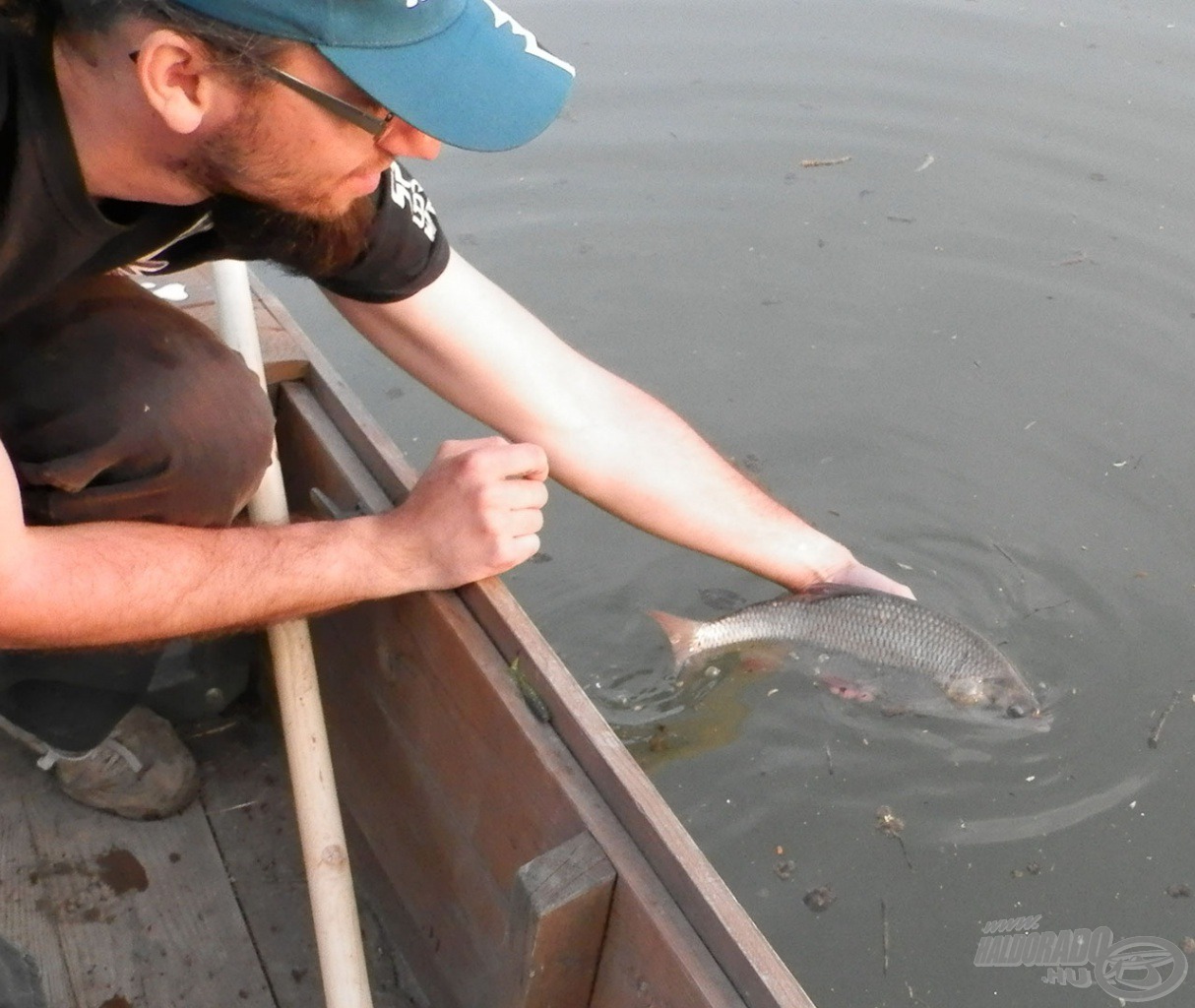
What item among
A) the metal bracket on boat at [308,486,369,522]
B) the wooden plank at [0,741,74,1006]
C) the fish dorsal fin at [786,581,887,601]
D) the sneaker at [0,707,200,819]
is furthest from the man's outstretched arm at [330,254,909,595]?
the wooden plank at [0,741,74,1006]

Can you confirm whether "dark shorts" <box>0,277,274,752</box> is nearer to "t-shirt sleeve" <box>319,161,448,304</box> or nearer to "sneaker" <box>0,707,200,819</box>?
"t-shirt sleeve" <box>319,161,448,304</box>

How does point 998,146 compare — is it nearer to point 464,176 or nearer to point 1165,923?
point 464,176

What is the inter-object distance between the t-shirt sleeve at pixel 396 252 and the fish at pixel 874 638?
104cm

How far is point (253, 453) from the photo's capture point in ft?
7.09

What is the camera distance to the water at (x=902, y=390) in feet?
9.30

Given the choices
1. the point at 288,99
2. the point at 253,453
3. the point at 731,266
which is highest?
the point at 288,99

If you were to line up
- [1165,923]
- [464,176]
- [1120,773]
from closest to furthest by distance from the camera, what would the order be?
[1165,923] → [1120,773] → [464,176]

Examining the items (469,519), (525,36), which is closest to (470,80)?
(525,36)

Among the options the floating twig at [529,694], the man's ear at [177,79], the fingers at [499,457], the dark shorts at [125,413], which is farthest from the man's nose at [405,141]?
the floating twig at [529,694]

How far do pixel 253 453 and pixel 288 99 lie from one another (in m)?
0.67

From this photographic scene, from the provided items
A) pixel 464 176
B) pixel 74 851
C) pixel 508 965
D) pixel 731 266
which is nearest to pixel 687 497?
pixel 508 965

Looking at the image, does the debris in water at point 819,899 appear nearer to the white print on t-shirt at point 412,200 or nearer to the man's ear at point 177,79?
the white print on t-shirt at point 412,200

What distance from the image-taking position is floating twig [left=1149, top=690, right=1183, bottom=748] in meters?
3.06
